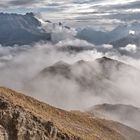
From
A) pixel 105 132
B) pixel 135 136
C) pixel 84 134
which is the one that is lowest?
pixel 135 136

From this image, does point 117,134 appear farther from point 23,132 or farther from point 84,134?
point 23,132

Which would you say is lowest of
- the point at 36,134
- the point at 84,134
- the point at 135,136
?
the point at 135,136

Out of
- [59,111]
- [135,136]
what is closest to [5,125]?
[59,111]

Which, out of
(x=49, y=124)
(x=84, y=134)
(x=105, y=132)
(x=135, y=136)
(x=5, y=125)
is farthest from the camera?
(x=135, y=136)

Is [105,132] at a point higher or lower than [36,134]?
lower

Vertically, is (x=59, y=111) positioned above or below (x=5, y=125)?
below

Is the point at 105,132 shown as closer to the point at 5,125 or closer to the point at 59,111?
the point at 59,111

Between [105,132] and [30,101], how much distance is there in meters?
33.5

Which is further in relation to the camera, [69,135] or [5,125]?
[69,135]

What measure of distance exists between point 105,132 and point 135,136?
28644mm

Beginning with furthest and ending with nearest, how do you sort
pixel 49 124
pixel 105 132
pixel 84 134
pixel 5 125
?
pixel 105 132 < pixel 84 134 < pixel 49 124 < pixel 5 125

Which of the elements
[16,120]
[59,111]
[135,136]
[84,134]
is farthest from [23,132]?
[135,136]

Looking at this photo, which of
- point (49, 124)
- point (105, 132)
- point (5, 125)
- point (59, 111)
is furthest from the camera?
point (105, 132)

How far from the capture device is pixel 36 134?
10731 cm
